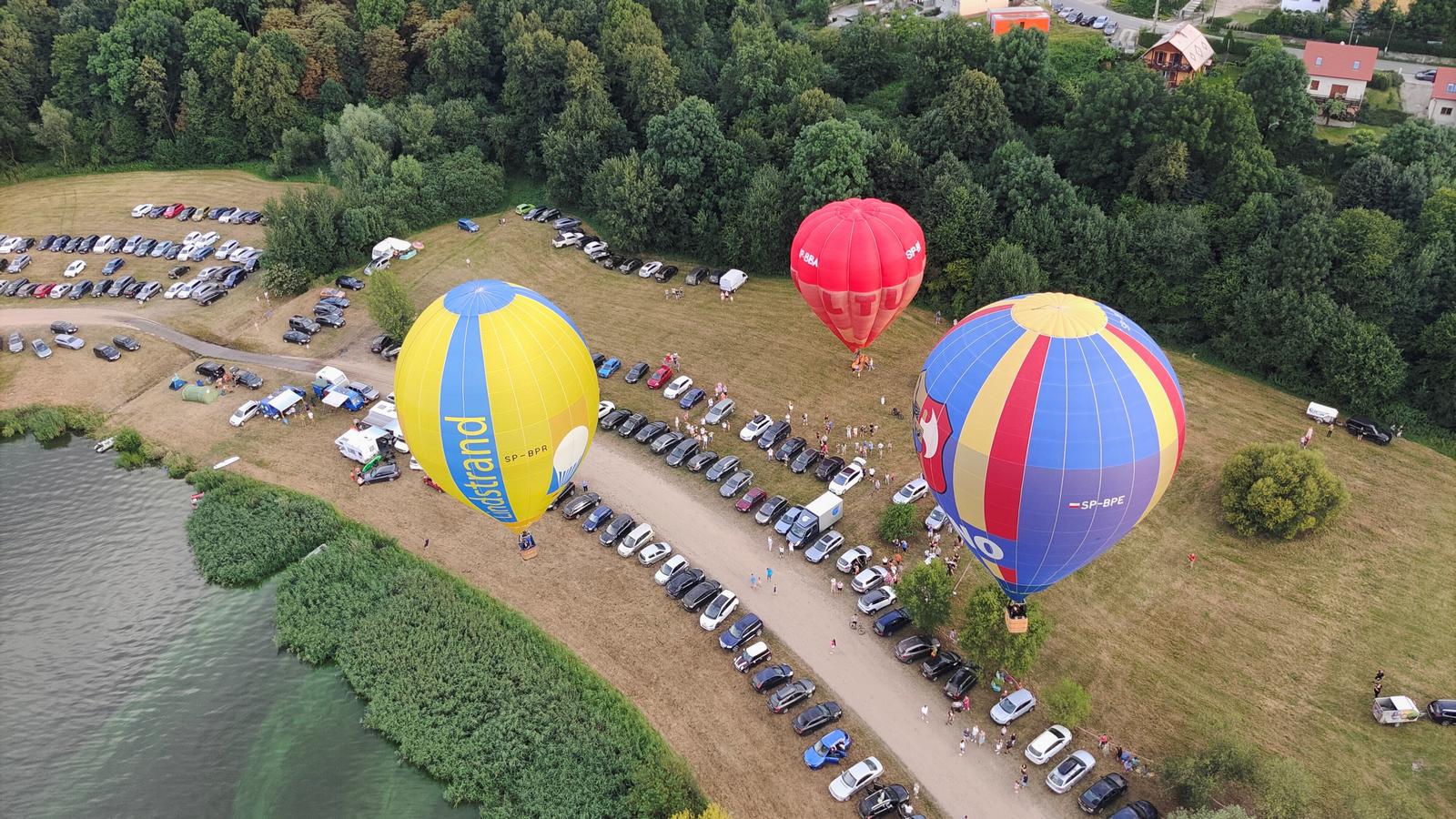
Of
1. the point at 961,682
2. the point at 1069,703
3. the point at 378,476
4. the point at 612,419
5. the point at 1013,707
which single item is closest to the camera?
the point at 1069,703

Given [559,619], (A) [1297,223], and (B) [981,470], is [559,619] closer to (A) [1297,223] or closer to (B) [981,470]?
(B) [981,470]

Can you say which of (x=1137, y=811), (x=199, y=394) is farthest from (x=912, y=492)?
(x=199, y=394)

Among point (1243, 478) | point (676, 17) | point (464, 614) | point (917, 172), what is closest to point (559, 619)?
point (464, 614)

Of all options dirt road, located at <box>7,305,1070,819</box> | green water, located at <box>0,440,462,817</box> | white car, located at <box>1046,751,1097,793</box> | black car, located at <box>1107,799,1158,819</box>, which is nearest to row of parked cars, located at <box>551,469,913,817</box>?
dirt road, located at <box>7,305,1070,819</box>

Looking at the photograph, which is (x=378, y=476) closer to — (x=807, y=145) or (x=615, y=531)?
(x=615, y=531)

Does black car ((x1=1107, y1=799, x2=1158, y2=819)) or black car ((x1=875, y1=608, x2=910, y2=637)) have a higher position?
black car ((x1=875, y1=608, x2=910, y2=637))

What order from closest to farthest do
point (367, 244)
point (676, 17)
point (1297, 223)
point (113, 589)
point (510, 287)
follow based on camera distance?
1. point (510, 287)
2. point (113, 589)
3. point (1297, 223)
4. point (367, 244)
5. point (676, 17)

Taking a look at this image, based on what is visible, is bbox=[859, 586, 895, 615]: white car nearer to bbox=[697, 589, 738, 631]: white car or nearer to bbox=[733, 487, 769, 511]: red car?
bbox=[697, 589, 738, 631]: white car
